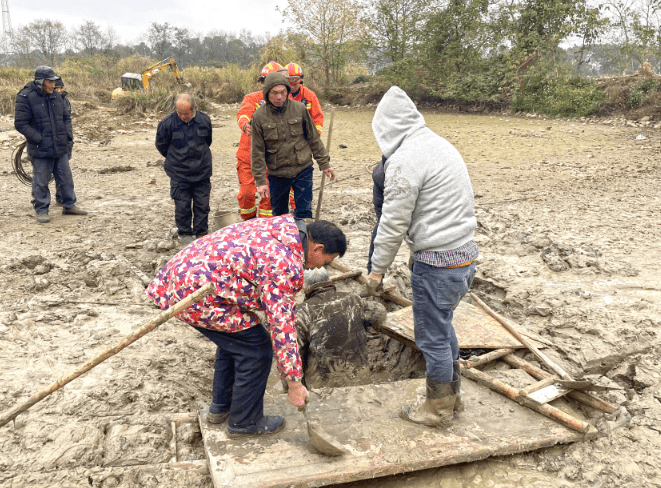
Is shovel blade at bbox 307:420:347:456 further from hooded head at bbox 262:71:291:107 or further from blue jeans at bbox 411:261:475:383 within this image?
hooded head at bbox 262:71:291:107

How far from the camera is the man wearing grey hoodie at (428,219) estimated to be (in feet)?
8.07

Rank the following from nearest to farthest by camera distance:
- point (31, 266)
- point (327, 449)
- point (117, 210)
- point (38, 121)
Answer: point (327, 449), point (31, 266), point (38, 121), point (117, 210)

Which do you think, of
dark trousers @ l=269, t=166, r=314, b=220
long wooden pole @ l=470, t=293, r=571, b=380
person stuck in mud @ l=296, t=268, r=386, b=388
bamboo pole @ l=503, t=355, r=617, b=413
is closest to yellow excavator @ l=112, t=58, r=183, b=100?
dark trousers @ l=269, t=166, r=314, b=220

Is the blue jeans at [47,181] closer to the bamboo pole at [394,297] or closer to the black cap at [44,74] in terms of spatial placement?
the black cap at [44,74]

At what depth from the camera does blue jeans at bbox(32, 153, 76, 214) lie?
6379 mm

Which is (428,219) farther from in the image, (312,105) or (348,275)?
(312,105)

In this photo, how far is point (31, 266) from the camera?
4.94 m

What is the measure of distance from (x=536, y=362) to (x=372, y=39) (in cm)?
2008

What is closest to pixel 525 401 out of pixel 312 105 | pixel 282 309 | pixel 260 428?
pixel 260 428

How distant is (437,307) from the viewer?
2.59m

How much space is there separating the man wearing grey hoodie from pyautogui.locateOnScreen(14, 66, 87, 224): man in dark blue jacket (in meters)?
5.23

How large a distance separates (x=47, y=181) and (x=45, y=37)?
4795 cm

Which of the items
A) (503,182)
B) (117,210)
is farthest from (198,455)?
(503,182)

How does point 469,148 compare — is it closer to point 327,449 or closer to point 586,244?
point 586,244
